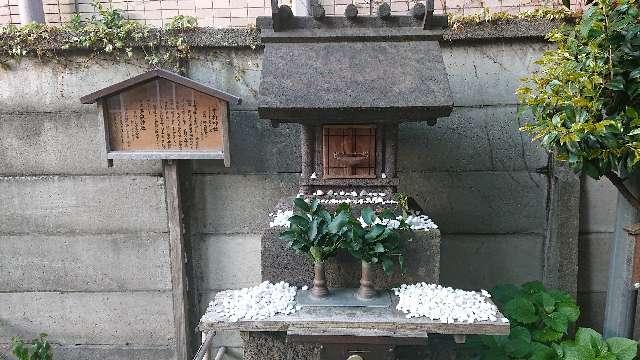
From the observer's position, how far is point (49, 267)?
4.34 m

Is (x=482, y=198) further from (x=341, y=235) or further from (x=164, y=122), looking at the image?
(x=164, y=122)

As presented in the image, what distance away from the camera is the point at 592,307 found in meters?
4.33

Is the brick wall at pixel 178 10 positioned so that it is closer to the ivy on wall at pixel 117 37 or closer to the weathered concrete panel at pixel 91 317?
the ivy on wall at pixel 117 37

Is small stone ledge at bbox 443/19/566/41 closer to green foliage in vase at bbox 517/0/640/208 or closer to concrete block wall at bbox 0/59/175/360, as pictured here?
green foliage in vase at bbox 517/0/640/208

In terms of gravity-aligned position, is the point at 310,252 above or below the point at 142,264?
above

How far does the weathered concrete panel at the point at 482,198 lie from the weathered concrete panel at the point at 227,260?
158cm

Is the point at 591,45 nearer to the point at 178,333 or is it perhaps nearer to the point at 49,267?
the point at 178,333

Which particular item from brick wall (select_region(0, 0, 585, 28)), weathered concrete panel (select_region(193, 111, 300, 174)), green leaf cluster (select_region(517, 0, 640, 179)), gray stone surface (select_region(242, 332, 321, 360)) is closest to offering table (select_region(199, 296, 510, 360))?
gray stone surface (select_region(242, 332, 321, 360))

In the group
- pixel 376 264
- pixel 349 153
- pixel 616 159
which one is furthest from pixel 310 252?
pixel 616 159

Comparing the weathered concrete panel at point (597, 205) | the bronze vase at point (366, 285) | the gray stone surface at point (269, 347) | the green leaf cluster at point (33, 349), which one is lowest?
the green leaf cluster at point (33, 349)

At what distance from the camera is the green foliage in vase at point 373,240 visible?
113 inches

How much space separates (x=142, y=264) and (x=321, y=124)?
2.39m

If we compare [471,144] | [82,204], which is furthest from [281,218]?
[82,204]

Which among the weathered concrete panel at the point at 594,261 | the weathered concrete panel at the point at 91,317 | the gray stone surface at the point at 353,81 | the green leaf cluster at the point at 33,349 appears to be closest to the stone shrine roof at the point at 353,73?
the gray stone surface at the point at 353,81
